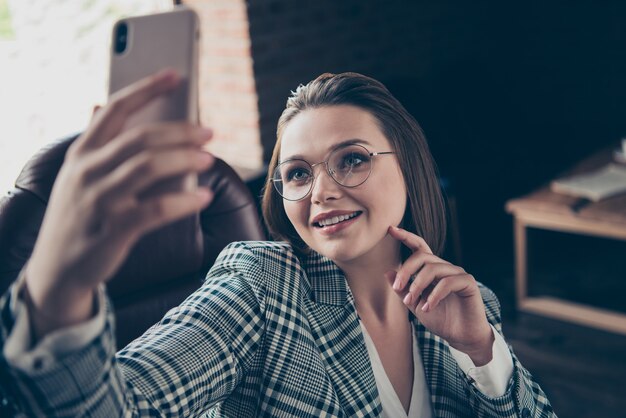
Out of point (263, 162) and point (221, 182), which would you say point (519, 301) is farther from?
point (221, 182)

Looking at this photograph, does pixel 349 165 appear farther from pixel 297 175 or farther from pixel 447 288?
pixel 447 288

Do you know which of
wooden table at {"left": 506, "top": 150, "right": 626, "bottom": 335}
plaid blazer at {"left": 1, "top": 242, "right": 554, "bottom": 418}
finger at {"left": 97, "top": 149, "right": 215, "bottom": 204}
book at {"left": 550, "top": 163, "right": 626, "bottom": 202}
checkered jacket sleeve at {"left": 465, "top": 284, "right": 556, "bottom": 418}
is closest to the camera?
finger at {"left": 97, "top": 149, "right": 215, "bottom": 204}

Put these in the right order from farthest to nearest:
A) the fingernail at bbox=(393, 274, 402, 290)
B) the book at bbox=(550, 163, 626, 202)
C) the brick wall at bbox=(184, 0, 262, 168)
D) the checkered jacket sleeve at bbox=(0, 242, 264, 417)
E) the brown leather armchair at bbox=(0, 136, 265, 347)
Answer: the brick wall at bbox=(184, 0, 262, 168) < the book at bbox=(550, 163, 626, 202) < the brown leather armchair at bbox=(0, 136, 265, 347) < the fingernail at bbox=(393, 274, 402, 290) < the checkered jacket sleeve at bbox=(0, 242, 264, 417)

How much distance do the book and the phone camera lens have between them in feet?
7.57

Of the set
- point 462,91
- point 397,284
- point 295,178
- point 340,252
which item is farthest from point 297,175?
point 462,91

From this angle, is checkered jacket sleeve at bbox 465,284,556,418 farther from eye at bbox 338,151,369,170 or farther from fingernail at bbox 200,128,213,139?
fingernail at bbox 200,128,213,139

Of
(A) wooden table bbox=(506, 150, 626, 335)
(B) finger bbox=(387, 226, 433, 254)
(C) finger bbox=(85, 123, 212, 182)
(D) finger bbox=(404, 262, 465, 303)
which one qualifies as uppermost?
(C) finger bbox=(85, 123, 212, 182)

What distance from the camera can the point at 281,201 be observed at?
47.4 inches

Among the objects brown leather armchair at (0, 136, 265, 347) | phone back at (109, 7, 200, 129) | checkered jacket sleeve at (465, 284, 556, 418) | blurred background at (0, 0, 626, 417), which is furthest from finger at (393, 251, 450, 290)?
blurred background at (0, 0, 626, 417)

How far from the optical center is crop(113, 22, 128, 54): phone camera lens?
658 mm

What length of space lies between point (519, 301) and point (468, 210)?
895mm

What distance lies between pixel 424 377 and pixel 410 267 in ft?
0.89

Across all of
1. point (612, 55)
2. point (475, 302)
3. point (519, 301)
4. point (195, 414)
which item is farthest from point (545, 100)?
point (195, 414)

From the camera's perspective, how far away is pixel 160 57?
0.62m
